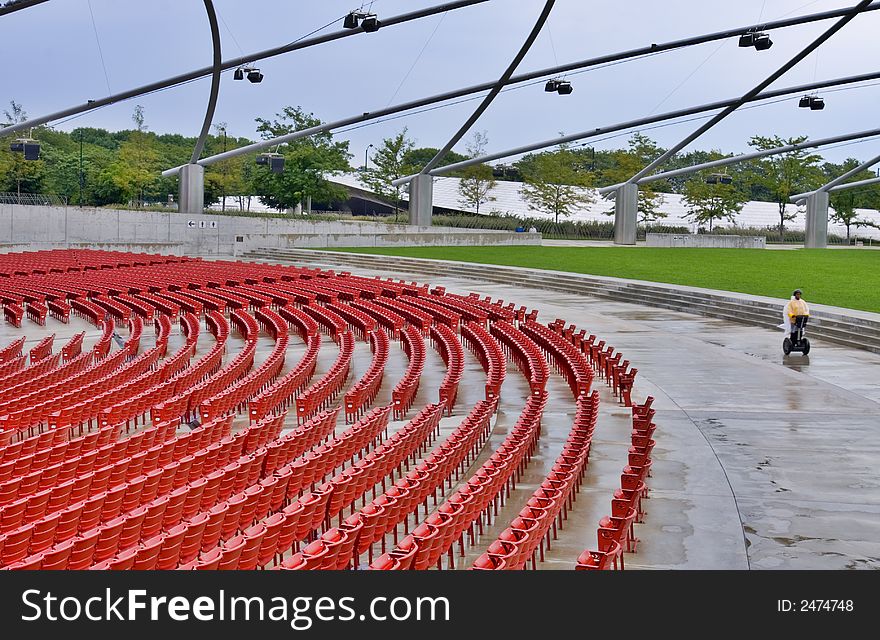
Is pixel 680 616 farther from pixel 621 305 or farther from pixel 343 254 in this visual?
pixel 343 254

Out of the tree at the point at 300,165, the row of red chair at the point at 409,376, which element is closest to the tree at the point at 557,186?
the tree at the point at 300,165

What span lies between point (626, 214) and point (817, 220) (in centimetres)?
1660

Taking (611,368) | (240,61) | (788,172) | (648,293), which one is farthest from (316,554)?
(788,172)

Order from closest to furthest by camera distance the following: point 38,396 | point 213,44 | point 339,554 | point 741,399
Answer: point 339,554 < point 38,396 < point 741,399 < point 213,44

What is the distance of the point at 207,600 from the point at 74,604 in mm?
683

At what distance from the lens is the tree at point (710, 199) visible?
9475 cm

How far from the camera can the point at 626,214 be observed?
72.8 metres

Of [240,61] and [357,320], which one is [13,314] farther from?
[240,61]

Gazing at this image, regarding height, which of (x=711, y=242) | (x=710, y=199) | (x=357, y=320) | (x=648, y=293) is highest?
(x=710, y=199)

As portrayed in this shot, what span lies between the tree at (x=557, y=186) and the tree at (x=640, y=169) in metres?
2.76

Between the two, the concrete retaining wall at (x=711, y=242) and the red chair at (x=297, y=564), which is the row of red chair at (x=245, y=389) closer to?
the red chair at (x=297, y=564)

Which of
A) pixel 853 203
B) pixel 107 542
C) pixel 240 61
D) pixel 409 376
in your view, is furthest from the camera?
pixel 853 203

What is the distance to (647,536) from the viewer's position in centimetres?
970

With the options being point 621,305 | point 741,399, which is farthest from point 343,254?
point 741,399
